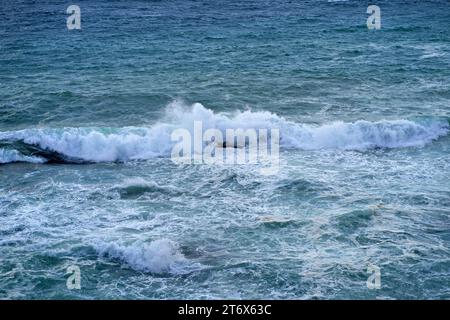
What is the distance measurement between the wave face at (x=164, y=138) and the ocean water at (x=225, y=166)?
67 millimetres

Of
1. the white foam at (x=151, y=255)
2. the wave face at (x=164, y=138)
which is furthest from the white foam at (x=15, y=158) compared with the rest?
the white foam at (x=151, y=255)

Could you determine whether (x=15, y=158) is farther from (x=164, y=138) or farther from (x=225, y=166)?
(x=225, y=166)

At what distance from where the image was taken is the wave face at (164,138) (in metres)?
20.0

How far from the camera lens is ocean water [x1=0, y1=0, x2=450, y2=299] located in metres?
12.9

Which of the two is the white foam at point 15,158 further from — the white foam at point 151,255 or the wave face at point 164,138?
the white foam at point 151,255

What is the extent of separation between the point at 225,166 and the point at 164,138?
3.09m

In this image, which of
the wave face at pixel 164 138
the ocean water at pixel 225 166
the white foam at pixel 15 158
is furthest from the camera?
the wave face at pixel 164 138

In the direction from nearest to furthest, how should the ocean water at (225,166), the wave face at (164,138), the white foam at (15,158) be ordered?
the ocean water at (225,166) → the white foam at (15,158) → the wave face at (164,138)

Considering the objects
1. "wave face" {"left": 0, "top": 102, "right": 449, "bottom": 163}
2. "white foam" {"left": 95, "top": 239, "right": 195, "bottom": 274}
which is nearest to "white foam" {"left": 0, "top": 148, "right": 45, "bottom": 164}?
"wave face" {"left": 0, "top": 102, "right": 449, "bottom": 163}

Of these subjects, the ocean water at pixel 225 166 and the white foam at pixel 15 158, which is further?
the white foam at pixel 15 158

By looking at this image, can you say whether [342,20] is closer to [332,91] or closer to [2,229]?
[332,91]

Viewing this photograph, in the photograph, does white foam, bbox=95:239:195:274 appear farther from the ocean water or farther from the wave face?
the wave face
